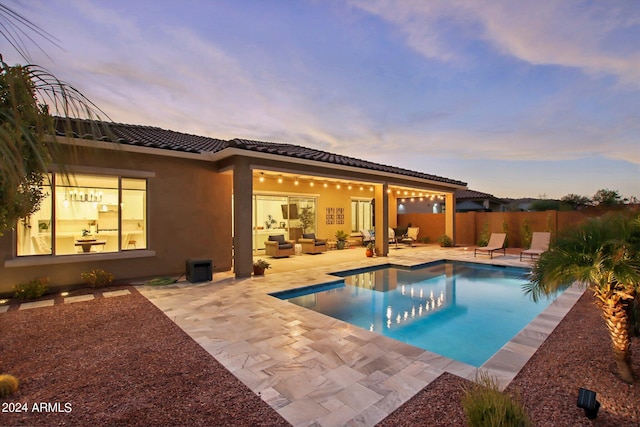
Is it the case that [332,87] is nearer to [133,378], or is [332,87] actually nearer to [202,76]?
[202,76]

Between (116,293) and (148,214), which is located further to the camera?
(148,214)

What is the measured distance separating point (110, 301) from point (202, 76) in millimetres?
6864

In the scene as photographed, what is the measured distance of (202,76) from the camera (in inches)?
370

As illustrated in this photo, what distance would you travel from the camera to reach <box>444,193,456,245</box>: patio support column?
17578 millimetres

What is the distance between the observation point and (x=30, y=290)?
675 centimetres

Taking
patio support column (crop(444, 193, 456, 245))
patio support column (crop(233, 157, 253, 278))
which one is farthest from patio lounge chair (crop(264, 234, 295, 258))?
patio support column (crop(444, 193, 456, 245))

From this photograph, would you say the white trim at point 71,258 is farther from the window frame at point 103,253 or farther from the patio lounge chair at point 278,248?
the patio lounge chair at point 278,248

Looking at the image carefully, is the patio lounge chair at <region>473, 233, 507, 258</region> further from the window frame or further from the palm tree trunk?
the window frame

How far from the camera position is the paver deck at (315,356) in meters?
3.01

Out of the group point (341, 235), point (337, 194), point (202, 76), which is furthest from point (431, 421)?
point (337, 194)

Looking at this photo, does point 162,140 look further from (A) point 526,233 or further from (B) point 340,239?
(A) point 526,233

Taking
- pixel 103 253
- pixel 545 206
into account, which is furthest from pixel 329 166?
pixel 545 206

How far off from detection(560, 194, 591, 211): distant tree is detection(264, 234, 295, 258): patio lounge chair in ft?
65.3

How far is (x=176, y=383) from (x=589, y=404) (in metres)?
3.96
